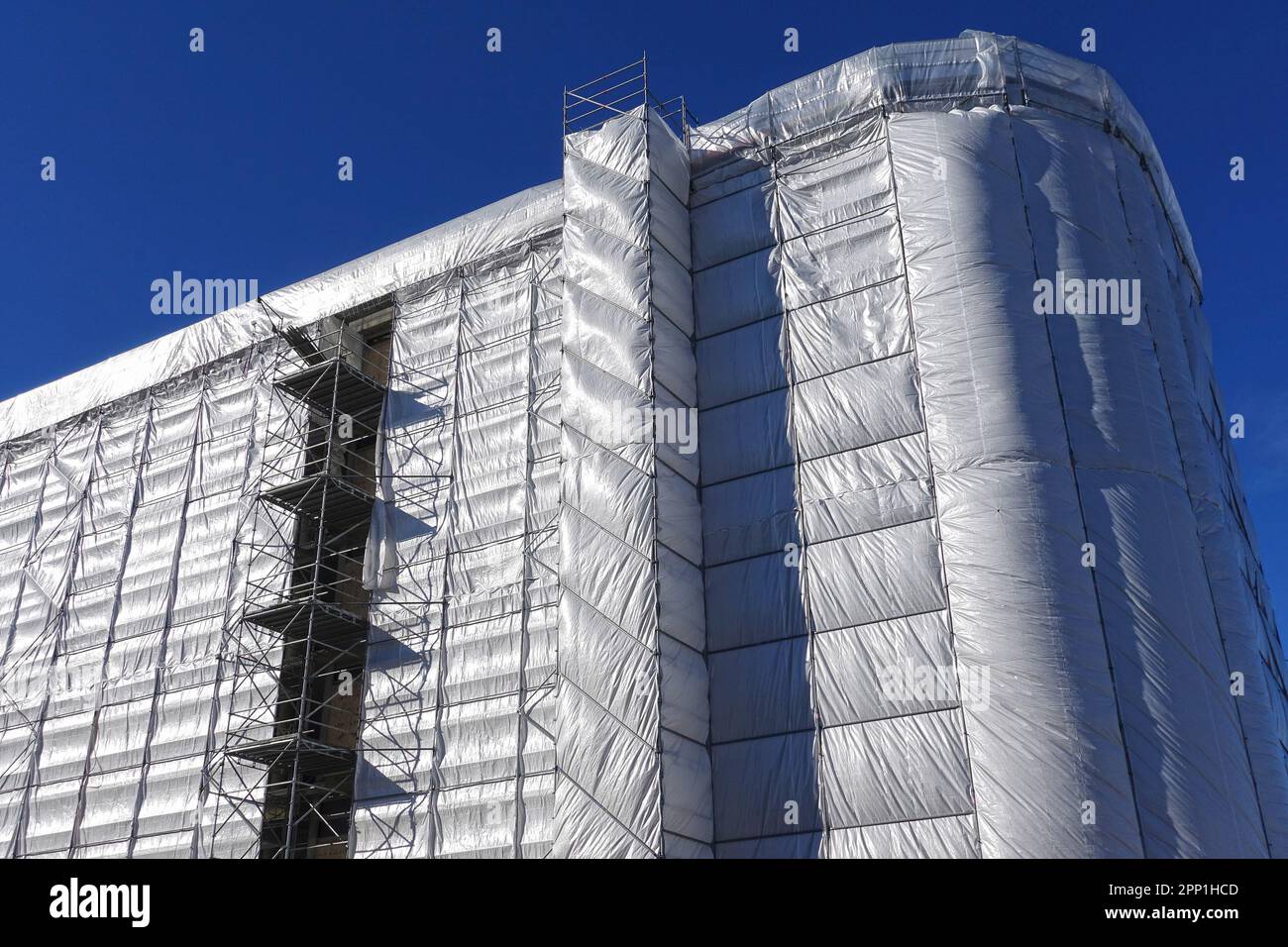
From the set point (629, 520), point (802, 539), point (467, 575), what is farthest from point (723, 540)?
point (467, 575)

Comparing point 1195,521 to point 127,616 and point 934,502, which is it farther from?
point 127,616

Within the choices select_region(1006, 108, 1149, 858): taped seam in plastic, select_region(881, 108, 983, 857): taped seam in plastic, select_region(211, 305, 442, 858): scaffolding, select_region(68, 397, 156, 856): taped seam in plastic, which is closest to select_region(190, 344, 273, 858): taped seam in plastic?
select_region(211, 305, 442, 858): scaffolding

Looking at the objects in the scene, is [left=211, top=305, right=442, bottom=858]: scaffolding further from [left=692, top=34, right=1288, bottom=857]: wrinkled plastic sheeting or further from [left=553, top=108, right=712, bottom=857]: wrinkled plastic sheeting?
[left=692, top=34, right=1288, bottom=857]: wrinkled plastic sheeting

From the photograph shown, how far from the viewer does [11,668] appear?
74.8ft

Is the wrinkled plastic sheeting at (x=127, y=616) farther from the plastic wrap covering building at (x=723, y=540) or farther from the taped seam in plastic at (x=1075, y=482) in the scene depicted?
the taped seam in plastic at (x=1075, y=482)

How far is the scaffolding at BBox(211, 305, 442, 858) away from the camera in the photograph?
18344 millimetres

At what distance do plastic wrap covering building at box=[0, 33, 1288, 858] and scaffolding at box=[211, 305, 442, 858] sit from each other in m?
0.10

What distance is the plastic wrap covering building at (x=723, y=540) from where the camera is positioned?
14281 mm

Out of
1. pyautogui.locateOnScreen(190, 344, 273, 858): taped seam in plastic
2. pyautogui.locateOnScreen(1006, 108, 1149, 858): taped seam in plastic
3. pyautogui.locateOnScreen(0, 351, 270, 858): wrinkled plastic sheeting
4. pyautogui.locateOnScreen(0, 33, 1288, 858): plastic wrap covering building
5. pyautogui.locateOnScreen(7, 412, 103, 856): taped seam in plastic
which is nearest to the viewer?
pyautogui.locateOnScreen(1006, 108, 1149, 858): taped seam in plastic

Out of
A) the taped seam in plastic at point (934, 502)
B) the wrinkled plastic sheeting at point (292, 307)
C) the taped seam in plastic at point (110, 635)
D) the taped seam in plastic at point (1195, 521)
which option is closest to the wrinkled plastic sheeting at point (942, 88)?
the taped seam in plastic at point (934, 502)

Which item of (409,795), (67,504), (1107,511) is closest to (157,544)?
(67,504)

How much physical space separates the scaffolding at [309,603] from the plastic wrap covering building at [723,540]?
95mm

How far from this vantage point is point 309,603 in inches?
720
